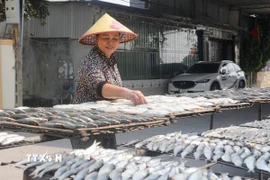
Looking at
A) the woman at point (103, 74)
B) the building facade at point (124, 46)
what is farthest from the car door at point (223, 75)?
the woman at point (103, 74)

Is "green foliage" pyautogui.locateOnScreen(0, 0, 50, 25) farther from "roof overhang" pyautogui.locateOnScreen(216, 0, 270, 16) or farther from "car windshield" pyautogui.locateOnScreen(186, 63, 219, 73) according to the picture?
"roof overhang" pyautogui.locateOnScreen(216, 0, 270, 16)

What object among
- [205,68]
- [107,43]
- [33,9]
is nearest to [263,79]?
[205,68]

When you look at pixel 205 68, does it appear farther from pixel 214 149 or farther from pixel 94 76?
pixel 214 149

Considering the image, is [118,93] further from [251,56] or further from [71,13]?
[251,56]

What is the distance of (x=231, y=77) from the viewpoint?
17094 millimetres

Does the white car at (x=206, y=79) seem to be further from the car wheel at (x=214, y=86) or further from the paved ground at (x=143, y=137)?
the paved ground at (x=143, y=137)

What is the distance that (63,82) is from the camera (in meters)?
13.8

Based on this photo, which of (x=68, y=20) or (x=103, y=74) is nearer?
(x=103, y=74)

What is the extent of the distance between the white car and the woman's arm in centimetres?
1117

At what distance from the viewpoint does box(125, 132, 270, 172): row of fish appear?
271 centimetres

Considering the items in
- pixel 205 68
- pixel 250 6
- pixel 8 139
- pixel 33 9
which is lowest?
pixel 8 139

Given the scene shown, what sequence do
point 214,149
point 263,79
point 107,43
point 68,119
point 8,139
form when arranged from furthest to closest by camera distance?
point 263,79
point 107,43
point 214,149
point 68,119
point 8,139

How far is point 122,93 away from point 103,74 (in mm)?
391

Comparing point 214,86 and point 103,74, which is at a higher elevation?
point 103,74
